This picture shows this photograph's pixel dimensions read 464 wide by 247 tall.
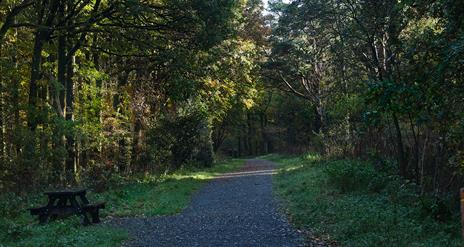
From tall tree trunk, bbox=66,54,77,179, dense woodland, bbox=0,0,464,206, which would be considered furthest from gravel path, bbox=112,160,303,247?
tall tree trunk, bbox=66,54,77,179

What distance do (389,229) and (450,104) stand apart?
2.53m

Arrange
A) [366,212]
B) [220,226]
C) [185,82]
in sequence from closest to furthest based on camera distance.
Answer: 1. [366,212]
2. [220,226]
3. [185,82]

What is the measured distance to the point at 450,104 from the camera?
780 centimetres

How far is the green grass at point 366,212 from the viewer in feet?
27.7

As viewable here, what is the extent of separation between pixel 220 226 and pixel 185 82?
10681mm

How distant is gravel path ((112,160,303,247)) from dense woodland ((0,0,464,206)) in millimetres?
3172

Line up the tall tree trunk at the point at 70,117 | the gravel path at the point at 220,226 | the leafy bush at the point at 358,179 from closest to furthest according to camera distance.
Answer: the gravel path at the point at 220,226, the leafy bush at the point at 358,179, the tall tree trunk at the point at 70,117

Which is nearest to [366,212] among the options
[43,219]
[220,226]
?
[220,226]

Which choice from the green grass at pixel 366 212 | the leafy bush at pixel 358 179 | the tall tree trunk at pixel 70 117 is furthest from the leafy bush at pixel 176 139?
the leafy bush at pixel 358 179

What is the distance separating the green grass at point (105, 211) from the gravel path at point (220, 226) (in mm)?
627

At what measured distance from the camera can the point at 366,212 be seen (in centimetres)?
1066

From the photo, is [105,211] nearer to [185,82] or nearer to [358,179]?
[358,179]

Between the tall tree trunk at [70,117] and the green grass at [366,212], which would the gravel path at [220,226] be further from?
the tall tree trunk at [70,117]

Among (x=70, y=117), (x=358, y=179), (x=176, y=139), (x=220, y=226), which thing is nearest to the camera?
(x=220, y=226)
